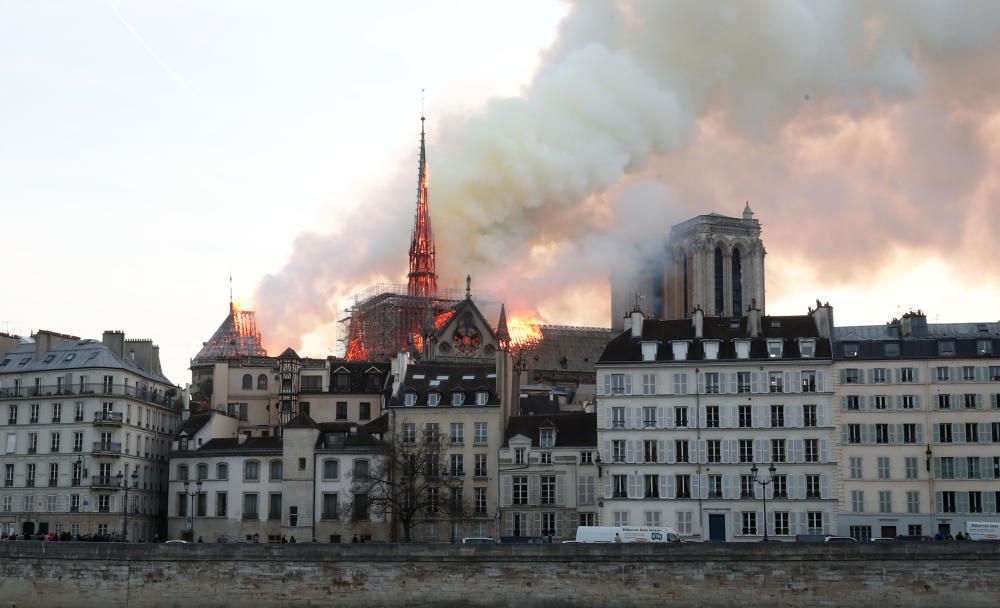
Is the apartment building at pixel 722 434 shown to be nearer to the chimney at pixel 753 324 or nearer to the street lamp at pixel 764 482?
the chimney at pixel 753 324

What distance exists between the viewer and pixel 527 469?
3287 inches

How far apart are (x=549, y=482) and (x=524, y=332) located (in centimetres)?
6947

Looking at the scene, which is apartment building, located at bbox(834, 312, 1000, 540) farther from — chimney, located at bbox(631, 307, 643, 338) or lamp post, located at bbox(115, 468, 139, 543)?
lamp post, located at bbox(115, 468, 139, 543)

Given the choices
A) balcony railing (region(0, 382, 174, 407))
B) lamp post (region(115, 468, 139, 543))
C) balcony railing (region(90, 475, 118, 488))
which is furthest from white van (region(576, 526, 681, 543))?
balcony railing (region(0, 382, 174, 407))

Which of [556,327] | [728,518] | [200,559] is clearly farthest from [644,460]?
[556,327]

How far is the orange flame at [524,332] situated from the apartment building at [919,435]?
72561 mm

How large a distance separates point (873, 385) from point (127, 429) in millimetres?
41808

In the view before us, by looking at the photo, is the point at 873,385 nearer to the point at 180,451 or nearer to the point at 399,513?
the point at 399,513

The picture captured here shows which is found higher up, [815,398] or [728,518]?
[815,398]

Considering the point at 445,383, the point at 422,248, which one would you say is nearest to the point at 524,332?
the point at 422,248

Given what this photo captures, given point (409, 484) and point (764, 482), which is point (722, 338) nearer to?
point (764, 482)

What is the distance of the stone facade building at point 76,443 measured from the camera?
281ft

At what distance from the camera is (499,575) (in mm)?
64688

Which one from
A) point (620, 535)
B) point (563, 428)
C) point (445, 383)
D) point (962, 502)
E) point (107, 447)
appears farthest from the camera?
point (445, 383)
